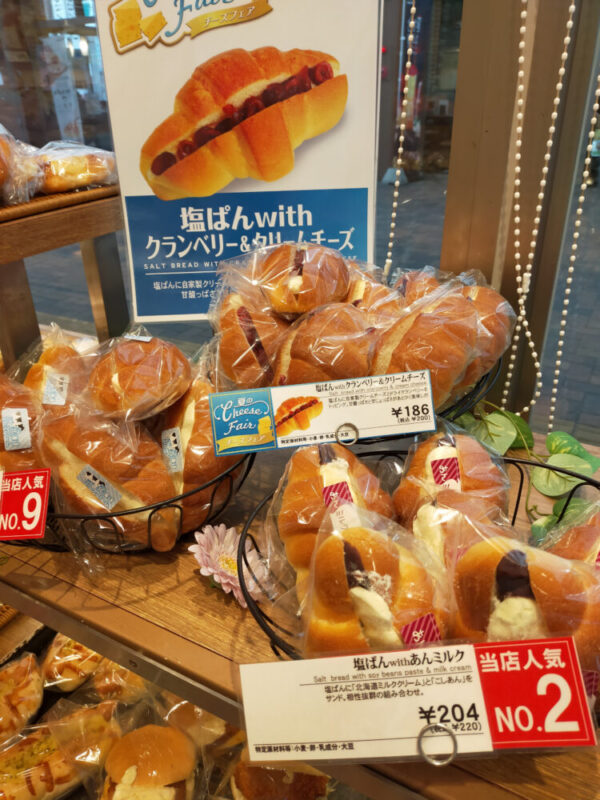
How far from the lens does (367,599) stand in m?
0.56

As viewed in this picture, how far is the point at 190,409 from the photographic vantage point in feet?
2.90

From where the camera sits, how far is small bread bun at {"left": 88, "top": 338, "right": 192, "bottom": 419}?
84 centimetres

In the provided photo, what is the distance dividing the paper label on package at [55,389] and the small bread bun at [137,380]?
0.06 m

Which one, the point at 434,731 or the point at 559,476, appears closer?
the point at 434,731

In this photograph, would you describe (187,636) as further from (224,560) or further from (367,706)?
(367,706)

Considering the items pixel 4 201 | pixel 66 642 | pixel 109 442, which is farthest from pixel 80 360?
pixel 66 642

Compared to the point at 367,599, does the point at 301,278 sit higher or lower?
higher

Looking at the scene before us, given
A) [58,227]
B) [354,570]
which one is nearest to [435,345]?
[354,570]

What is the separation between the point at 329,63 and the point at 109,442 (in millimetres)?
776

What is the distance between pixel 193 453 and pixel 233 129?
2.13 ft

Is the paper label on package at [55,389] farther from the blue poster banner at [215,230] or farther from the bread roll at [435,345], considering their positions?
the bread roll at [435,345]

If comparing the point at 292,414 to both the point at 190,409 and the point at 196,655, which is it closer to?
the point at 190,409

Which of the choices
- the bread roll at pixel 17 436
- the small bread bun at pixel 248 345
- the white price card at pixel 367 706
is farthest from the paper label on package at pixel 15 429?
the white price card at pixel 367 706

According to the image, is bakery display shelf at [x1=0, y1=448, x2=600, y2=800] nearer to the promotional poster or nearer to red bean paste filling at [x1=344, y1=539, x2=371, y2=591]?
red bean paste filling at [x1=344, y1=539, x2=371, y2=591]
